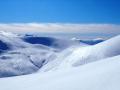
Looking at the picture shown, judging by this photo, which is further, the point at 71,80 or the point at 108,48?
the point at 108,48

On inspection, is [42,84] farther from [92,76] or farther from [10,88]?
[92,76]

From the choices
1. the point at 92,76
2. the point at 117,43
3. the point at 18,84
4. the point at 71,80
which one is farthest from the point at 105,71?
the point at 117,43

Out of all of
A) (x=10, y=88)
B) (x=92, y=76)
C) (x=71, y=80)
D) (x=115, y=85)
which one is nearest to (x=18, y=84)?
(x=10, y=88)

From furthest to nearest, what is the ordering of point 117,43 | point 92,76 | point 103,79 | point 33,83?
point 117,43, point 33,83, point 92,76, point 103,79

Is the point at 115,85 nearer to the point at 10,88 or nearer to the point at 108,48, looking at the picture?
the point at 10,88

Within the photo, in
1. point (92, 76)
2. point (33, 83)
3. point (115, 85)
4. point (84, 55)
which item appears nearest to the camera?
point (115, 85)

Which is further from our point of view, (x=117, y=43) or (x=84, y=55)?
(x=84, y=55)

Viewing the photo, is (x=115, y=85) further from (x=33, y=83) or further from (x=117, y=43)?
(x=117, y=43)

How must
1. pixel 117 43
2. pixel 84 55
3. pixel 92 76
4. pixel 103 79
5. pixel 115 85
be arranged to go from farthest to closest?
pixel 84 55, pixel 117 43, pixel 92 76, pixel 103 79, pixel 115 85

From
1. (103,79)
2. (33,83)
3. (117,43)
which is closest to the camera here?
(103,79)
